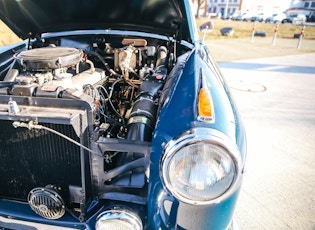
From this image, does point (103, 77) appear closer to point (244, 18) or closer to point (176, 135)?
point (176, 135)

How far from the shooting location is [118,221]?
3.84 ft

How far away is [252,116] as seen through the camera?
3912 millimetres

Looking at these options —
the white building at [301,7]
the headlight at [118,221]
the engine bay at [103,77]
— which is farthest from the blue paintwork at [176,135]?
the white building at [301,7]

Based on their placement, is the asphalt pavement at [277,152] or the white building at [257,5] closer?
the asphalt pavement at [277,152]

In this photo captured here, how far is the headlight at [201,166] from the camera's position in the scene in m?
1.00

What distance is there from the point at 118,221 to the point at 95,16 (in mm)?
1979

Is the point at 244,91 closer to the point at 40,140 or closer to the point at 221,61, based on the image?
the point at 221,61

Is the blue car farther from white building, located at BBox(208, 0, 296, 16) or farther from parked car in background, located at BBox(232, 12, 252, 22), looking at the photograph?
white building, located at BBox(208, 0, 296, 16)

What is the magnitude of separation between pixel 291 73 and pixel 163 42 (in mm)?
5515

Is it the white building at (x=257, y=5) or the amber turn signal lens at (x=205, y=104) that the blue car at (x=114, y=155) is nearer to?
the amber turn signal lens at (x=205, y=104)

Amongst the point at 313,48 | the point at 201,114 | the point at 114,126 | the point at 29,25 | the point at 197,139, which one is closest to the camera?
the point at 197,139

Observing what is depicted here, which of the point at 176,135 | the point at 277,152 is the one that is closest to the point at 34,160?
the point at 176,135

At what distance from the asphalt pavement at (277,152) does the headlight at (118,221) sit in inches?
44.6

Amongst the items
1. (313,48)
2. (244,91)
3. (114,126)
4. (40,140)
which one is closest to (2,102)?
(40,140)
